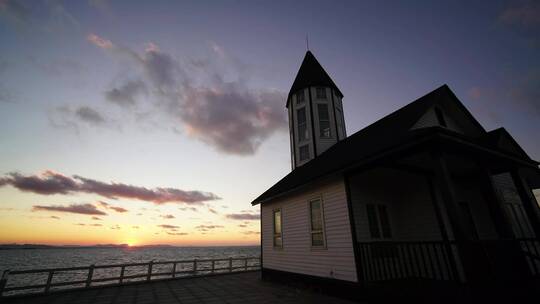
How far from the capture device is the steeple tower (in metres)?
18.1

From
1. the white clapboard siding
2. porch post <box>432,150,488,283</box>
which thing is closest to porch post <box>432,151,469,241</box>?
porch post <box>432,150,488,283</box>

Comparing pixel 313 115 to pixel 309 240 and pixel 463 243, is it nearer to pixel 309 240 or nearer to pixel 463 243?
pixel 309 240

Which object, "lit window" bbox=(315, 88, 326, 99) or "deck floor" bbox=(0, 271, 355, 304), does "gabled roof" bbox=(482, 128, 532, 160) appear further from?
"lit window" bbox=(315, 88, 326, 99)

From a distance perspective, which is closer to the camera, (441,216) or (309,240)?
(441,216)

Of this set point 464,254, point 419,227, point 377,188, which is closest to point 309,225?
point 377,188

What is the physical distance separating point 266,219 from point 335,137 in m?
8.28

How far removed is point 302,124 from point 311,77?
4.31m

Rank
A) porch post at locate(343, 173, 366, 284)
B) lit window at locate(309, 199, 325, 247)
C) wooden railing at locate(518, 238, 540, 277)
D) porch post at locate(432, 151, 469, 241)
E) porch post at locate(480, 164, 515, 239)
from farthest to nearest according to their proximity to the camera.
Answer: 1. lit window at locate(309, 199, 325, 247)
2. porch post at locate(343, 173, 366, 284)
3. porch post at locate(480, 164, 515, 239)
4. wooden railing at locate(518, 238, 540, 277)
5. porch post at locate(432, 151, 469, 241)

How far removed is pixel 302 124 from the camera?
63.0 ft

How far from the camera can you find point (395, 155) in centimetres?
652

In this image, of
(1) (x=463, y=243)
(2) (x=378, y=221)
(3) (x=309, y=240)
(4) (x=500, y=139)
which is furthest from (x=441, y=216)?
(3) (x=309, y=240)

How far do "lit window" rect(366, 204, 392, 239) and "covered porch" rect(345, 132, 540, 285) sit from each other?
37 millimetres

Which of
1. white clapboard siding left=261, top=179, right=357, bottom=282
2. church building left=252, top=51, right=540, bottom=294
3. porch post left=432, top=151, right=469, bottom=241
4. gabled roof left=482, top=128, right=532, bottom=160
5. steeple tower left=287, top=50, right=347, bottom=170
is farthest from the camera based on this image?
steeple tower left=287, top=50, right=347, bottom=170

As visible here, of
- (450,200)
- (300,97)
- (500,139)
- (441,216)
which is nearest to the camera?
(450,200)
